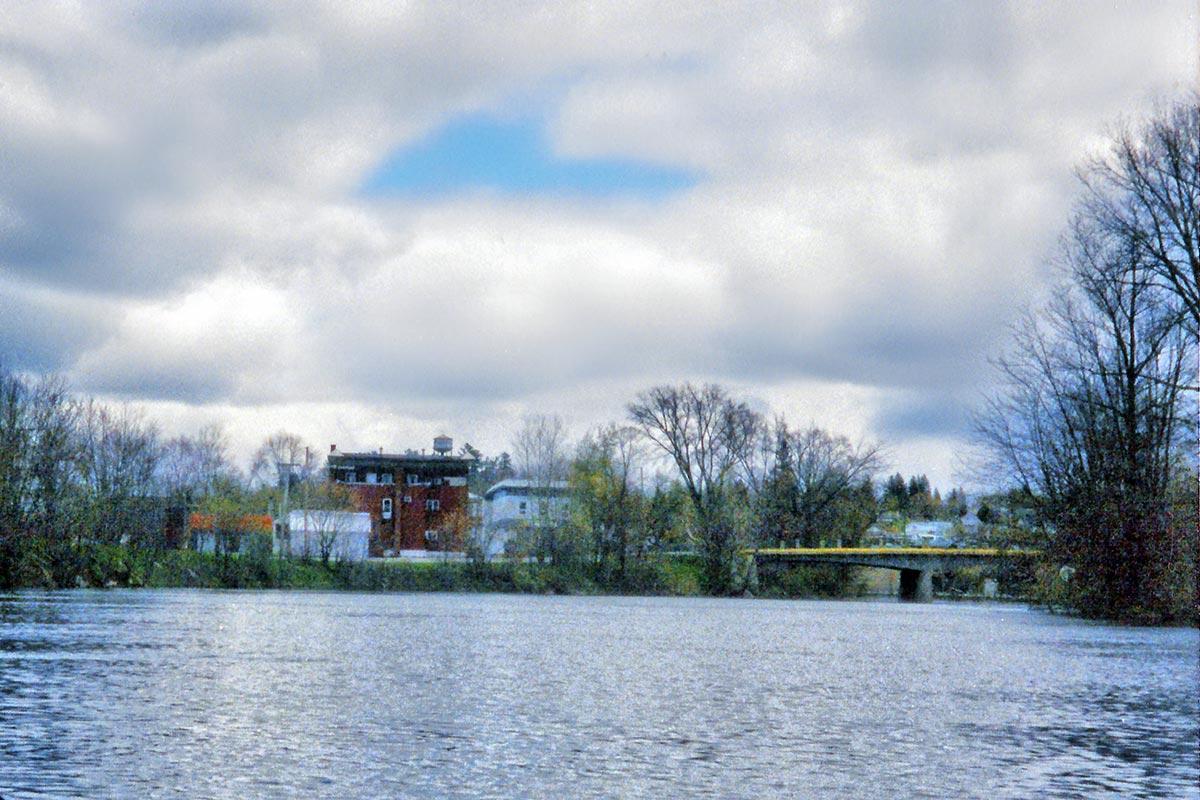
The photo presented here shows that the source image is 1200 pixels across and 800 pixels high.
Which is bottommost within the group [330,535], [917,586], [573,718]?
[917,586]

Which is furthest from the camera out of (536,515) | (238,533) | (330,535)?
(536,515)

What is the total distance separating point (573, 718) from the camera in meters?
19.4

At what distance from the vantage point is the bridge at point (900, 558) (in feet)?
371

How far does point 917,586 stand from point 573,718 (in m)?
105

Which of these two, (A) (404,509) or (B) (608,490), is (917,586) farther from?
(A) (404,509)

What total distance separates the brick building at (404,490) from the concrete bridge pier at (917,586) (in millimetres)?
50311

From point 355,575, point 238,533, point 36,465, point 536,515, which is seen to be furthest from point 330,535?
point 36,465

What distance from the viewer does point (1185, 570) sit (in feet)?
185

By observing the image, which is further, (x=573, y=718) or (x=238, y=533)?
(x=238, y=533)

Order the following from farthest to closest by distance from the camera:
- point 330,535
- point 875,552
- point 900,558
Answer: point 330,535 < point 900,558 < point 875,552

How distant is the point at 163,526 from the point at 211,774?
10236cm

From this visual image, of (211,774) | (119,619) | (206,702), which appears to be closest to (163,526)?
(119,619)

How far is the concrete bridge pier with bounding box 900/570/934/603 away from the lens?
120 m

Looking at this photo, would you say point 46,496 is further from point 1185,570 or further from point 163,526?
point 1185,570
